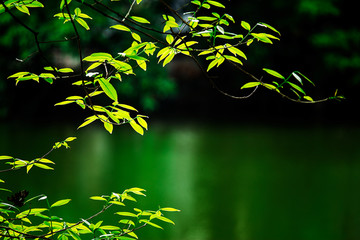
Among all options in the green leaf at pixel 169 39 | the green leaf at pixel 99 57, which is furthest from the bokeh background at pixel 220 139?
the green leaf at pixel 99 57

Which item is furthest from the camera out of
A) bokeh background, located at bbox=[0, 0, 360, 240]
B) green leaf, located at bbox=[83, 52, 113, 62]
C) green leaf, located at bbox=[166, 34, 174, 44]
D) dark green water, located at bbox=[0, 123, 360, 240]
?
bokeh background, located at bbox=[0, 0, 360, 240]

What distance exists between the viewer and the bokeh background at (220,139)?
10.1ft

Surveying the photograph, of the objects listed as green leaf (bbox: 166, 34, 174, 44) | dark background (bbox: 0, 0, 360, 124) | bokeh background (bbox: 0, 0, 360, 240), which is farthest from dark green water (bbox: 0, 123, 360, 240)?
green leaf (bbox: 166, 34, 174, 44)

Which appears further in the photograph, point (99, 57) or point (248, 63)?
point (248, 63)

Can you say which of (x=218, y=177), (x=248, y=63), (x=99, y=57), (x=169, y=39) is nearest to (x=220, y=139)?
(x=218, y=177)

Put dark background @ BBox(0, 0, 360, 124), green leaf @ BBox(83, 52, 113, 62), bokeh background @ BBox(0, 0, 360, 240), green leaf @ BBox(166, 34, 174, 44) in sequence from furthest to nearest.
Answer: dark background @ BBox(0, 0, 360, 124)
bokeh background @ BBox(0, 0, 360, 240)
green leaf @ BBox(166, 34, 174, 44)
green leaf @ BBox(83, 52, 113, 62)

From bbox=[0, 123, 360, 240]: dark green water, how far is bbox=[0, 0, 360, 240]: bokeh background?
0.01 m

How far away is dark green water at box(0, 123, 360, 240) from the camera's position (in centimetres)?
286

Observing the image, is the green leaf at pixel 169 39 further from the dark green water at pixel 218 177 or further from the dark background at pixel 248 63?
the dark background at pixel 248 63

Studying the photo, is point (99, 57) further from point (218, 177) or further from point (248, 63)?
point (248, 63)

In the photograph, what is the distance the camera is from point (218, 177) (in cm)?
405

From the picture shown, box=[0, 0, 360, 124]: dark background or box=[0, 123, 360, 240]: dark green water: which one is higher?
box=[0, 0, 360, 124]: dark background

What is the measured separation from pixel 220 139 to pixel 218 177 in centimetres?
209

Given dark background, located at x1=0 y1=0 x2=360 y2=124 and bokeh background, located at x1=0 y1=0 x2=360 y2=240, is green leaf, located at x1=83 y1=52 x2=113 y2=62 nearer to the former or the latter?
bokeh background, located at x1=0 y1=0 x2=360 y2=240
